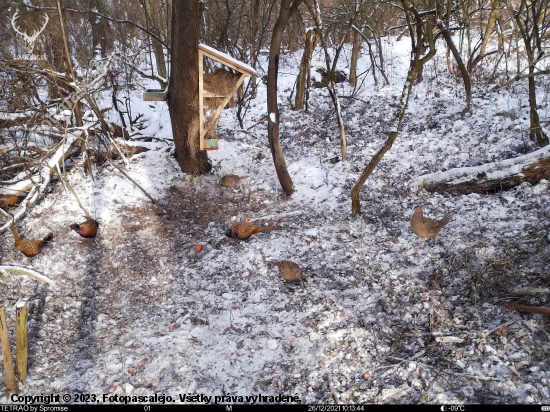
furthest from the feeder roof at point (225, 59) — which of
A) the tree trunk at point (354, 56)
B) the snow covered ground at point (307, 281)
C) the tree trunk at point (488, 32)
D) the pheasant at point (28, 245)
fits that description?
the tree trunk at point (488, 32)

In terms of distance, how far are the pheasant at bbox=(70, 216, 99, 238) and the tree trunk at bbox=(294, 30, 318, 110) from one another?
5.34 meters

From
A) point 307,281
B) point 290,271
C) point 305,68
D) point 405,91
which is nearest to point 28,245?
point 290,271

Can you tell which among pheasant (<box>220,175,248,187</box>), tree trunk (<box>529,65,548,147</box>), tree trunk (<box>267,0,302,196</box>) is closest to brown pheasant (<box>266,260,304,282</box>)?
tree trunk (<box>267,0,302,196</box>)

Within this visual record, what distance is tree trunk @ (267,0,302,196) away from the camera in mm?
5227

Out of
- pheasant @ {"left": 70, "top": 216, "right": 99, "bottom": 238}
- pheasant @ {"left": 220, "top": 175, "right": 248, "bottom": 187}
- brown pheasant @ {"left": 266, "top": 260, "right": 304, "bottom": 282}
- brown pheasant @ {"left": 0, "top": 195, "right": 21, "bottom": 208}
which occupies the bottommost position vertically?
brown pheasant @ {"left": 266, "top": 260, "right": 304, "bottom": 282}

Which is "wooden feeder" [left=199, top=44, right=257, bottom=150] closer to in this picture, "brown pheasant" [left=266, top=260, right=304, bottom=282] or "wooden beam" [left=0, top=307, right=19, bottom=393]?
"brown pheasant" [left=266, top=260, right=304, bottom=282]

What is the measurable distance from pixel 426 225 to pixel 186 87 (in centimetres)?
414

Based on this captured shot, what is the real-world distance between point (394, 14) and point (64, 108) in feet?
32.8

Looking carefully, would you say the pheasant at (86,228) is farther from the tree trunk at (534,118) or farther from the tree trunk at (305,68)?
Answer: the tree trunk at (534,118)

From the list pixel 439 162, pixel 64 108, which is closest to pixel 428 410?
pixel 439 162

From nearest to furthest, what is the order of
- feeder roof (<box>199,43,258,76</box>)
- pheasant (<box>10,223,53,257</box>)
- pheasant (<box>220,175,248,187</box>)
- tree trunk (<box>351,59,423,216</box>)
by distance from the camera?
pheasant (<box>10,223,53,257</box>)
tree trunk (<box>351,59,423,216</box>)
feeder roof (<box>199,43,258,76</box>)
pheasant (<box>220,175,248,187</box>)

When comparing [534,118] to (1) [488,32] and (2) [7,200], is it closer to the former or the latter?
(1) [488,32]

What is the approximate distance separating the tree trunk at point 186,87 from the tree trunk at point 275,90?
1.21 metres

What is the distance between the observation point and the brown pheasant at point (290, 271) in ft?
14.3
